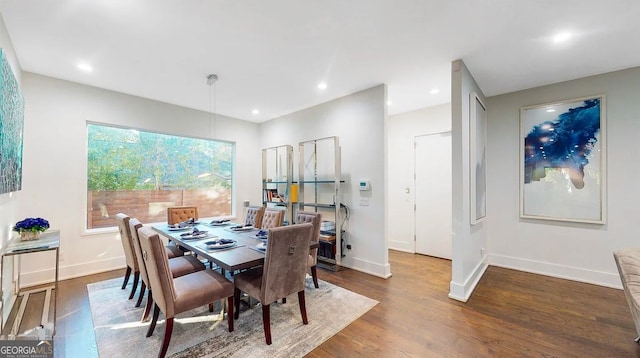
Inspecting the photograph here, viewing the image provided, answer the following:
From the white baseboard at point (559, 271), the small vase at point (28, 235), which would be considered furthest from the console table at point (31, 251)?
the white baseboard at point (559, 271)

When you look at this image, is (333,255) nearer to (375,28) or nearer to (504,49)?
(375,28)

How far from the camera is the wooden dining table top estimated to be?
202 cm

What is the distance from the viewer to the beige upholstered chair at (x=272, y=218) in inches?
140

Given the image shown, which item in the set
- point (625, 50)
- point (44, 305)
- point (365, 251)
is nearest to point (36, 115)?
point (44, 305)

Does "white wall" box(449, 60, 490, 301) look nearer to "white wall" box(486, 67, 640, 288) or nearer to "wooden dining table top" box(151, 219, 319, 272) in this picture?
"white wall" box(486, 67, 640, 288)

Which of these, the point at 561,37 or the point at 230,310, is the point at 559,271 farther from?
the point at 230,310

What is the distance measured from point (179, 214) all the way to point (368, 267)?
3.14 m

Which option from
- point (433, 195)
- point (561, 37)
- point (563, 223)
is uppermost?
point (561, 37)

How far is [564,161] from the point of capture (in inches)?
137

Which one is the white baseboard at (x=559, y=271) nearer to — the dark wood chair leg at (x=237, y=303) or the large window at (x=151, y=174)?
the dark wood chair leg at (x=237, y=303)

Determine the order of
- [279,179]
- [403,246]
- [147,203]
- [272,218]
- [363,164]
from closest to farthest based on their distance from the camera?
1. [272,218]
2. [363,164]
3. [147,203]
4. [403,246]
5. [279,179]

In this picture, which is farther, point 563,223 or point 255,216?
point 255,216

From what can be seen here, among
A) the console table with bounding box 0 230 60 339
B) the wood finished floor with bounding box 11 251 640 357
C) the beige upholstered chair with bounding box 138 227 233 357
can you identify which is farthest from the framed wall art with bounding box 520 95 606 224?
the console table with bounding box 0 230 60 339

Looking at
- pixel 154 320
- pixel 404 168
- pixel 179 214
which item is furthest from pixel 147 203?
pixel 404 168
